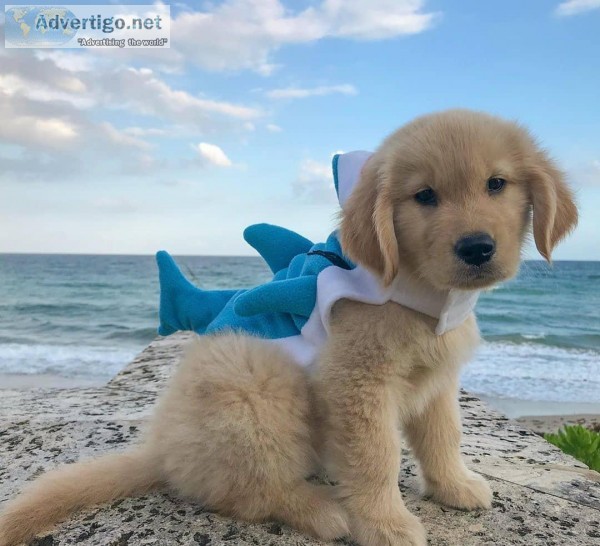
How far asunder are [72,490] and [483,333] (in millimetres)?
17490

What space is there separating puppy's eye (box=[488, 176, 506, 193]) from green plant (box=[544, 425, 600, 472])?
10.1ft

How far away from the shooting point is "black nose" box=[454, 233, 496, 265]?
2049 millimetres

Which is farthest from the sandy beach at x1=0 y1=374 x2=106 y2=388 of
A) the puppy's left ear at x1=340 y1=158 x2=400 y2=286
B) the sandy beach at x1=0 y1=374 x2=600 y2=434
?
the puppy's left ear at x1=340 y1=158 x2=400 y2=286

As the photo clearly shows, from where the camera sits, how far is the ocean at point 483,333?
456 inches

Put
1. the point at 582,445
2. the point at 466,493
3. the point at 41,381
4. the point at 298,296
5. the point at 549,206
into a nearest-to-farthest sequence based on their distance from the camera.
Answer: the point at 549,206
the point at 298,296
the point at 466,493
the point at 582,445
the point at 41,381

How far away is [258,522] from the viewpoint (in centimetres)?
238

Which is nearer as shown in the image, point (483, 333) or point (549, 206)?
point (549, 206)

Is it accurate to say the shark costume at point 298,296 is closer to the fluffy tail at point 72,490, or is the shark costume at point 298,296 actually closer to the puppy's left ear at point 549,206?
the puppy's left ear at point 549,206

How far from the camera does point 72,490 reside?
2.40 metres

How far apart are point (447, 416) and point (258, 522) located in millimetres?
1027

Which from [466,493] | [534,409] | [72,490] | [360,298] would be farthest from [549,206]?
[534,409]

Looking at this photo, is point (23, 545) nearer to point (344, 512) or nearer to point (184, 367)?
point (184, 367)

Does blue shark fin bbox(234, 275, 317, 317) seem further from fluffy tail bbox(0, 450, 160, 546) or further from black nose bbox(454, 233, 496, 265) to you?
fluffy tail bbox(0, 450, 160, 546)

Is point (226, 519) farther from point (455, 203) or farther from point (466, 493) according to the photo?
point (455, 203)
